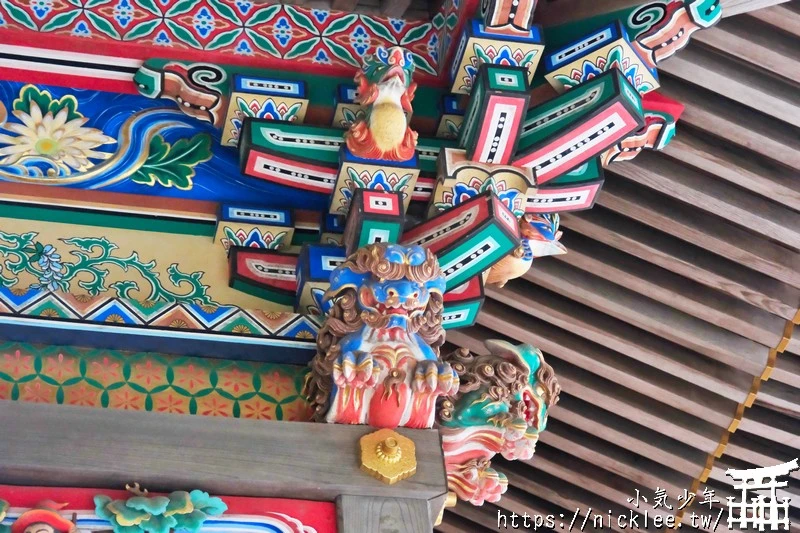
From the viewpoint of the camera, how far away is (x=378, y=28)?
3.68 meters

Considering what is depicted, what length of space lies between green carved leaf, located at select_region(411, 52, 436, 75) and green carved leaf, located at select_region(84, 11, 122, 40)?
81 centimetres

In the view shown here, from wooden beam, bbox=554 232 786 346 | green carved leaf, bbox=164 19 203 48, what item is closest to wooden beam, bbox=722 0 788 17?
wooden beam, bbox=554 232 786 346

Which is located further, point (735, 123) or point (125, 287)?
point (735, 123)

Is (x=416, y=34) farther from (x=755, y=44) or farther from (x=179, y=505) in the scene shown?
(x=179, y=505)

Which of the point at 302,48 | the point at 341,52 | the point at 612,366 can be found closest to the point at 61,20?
the point at 302,48

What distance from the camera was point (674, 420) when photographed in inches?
183

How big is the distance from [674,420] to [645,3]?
5.59 feet

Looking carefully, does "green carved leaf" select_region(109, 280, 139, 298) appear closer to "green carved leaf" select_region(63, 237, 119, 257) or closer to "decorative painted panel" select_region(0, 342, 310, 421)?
"green carved leaf" select_region(63, 237, 119, 257)

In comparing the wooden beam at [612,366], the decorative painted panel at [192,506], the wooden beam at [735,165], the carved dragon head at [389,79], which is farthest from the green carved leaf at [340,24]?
the decorative painted panel at [192,506]

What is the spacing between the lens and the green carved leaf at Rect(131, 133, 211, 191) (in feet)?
11.4

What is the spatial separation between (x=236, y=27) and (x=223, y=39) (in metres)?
0.06

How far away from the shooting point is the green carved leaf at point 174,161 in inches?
137

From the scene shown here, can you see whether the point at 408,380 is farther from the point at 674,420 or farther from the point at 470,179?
the point at 674,420

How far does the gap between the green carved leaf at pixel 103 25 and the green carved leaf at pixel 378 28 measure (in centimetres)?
68
